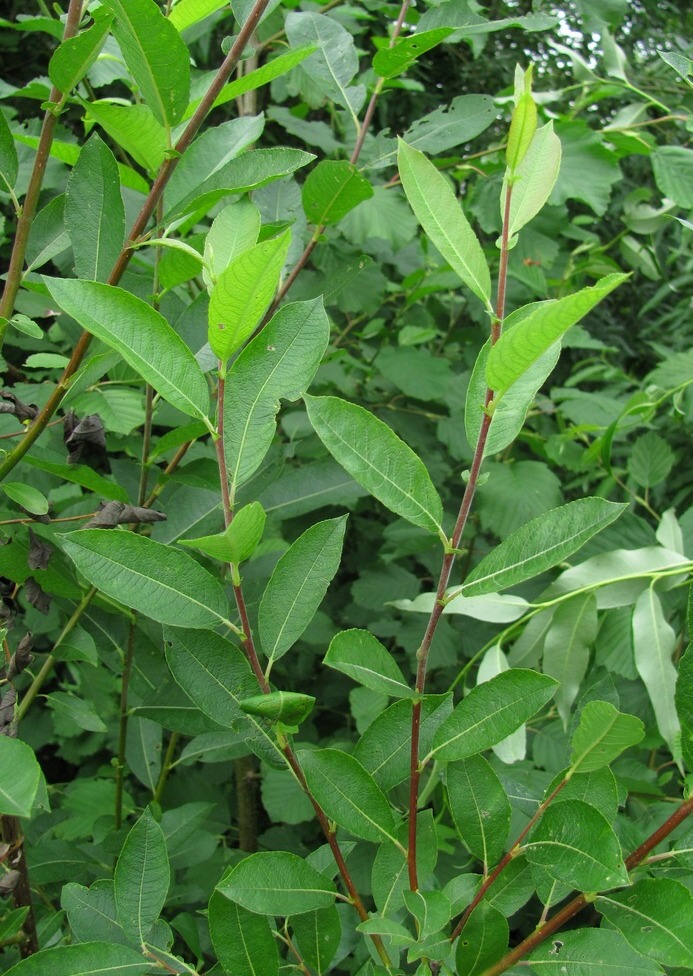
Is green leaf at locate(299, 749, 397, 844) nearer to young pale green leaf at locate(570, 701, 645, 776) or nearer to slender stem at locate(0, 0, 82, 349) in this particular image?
young pale green leaf at locate(570, 701, 645, 776)

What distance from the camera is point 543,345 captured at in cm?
42

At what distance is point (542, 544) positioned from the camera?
473 mm

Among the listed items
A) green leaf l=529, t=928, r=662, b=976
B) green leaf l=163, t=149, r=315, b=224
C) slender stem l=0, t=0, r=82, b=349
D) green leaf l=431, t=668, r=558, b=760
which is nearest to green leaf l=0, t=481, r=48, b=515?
slender stem l=0, t=0, r=82, b=349

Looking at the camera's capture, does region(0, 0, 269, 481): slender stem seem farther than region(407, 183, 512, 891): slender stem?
Yes

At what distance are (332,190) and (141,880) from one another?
1.80 ft

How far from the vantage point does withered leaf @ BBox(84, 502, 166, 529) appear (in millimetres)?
610

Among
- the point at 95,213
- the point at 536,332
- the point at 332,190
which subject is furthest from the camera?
the point at 332,190

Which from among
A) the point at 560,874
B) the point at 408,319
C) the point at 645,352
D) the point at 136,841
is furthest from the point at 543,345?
the point at 645,352

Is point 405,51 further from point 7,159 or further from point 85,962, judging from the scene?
point 85,962

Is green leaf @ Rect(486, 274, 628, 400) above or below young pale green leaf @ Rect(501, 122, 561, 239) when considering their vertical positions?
below

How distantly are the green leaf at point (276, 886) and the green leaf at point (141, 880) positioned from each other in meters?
0.06

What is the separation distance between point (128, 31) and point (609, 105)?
3.34 meters

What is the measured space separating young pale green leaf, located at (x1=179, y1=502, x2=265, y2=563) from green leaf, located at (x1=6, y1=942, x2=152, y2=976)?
0.23 meters

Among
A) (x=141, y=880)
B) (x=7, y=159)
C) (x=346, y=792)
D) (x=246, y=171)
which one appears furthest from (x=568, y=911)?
(x=7, y=159)
